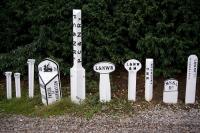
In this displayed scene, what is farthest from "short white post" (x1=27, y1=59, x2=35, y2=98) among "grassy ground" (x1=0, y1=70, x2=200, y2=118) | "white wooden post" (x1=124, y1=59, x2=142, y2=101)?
"white wooden post" (x1=124, y1=59, x2=142, y2=101)

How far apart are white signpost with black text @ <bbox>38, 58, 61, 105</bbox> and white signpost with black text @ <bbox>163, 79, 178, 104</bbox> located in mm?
1682

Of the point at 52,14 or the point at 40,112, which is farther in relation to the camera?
the point at 52,14

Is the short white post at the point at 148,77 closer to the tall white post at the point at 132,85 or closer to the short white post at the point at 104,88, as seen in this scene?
the tall white post at the point at 132,85

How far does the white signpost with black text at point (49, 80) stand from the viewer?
7.26 m

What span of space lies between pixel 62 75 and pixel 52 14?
114 cm

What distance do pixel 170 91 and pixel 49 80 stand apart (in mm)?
1890

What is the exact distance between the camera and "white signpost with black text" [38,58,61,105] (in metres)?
7.26

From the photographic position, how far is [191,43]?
823cm

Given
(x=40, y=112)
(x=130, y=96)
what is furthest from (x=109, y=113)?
(x=40, y=112)

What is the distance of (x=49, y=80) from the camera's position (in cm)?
725

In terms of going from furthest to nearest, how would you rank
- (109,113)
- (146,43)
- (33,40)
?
1. (33,40)
2. (146,43)
3. (109,113)

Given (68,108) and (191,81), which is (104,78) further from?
(191,81)

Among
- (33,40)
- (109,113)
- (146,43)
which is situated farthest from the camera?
(33,40)

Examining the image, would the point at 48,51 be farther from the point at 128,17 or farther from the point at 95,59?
the point at 128,17
